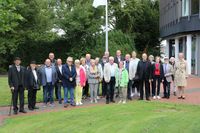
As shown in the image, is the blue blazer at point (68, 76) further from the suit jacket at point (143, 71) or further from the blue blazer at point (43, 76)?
the suit jacket at point (143, 71)

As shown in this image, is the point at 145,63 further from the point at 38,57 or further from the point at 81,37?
the point at 38,57

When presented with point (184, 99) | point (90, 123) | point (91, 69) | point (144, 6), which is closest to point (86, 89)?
point (91, 69)

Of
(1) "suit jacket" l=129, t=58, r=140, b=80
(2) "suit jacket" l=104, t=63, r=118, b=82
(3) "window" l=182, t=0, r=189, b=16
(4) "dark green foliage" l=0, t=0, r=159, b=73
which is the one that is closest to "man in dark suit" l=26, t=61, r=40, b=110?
(2) "suit jacket" l=104, t=63, r=118, b=82

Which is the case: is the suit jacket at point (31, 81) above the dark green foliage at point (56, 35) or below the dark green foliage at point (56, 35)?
below

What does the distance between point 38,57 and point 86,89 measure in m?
23.1

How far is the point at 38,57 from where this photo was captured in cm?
4109

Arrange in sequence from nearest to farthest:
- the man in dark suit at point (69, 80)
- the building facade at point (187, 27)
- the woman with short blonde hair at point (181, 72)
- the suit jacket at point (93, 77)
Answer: the man in dark suit at point (69, 80), the suit jacket at point (93, 77), the woman with short blonde hair at point (181, 72), the building facade at point (187, 27)

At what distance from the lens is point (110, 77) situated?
1723 centimetres

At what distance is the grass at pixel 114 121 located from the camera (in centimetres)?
1091

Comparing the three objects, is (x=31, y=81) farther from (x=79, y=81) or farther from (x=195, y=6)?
(x=195, y=6)

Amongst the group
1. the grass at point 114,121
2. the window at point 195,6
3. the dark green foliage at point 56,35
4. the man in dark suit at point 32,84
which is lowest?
the grass at point 114,121

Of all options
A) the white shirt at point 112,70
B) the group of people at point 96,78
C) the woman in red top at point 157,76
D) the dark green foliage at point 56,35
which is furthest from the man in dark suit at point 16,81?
the dark green foliage at point 56,35

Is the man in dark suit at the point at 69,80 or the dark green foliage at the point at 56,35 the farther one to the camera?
the dark green foliage at the point at 56,35

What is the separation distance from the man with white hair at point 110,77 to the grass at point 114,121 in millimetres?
2040
